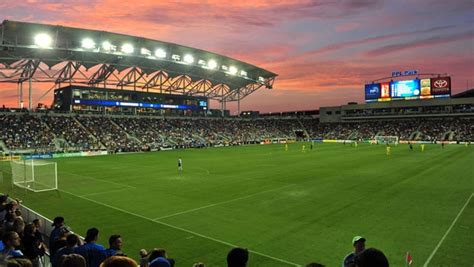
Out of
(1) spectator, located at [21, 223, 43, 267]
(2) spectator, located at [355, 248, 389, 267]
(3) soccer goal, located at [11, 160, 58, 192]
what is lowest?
(3) soccer goal, located at [11, 160, 58, 192]

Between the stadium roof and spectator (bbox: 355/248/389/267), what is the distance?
53.1 m

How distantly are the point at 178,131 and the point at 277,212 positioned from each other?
217ft

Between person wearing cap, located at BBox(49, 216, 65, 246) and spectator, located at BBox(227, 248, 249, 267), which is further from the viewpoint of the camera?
person wearing cap, located at BBox(49, 216, 65, 246)

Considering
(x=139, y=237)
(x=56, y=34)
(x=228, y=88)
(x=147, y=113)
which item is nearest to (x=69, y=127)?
(x=56, y=34)

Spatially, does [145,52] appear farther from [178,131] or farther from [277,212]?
[277,212]

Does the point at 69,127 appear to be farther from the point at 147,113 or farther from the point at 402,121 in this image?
the point at 402,121

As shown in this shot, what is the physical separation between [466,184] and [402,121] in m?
80.8

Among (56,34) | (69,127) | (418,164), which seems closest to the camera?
(418,164)

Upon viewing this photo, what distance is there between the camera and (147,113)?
285 feet

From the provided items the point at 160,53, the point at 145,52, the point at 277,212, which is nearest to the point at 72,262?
the point at 277,212

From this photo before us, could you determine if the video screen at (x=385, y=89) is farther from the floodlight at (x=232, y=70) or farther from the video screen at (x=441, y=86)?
the floodlight at (x=232, y=70)

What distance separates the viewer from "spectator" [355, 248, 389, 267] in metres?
3.16

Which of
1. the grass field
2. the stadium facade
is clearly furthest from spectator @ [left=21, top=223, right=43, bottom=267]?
the stadium facade

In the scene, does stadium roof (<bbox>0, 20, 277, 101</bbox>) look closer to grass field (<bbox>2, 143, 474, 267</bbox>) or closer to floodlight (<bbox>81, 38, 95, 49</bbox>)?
floodlight (<bbox>81, 38, 95, 49</bbox>)
